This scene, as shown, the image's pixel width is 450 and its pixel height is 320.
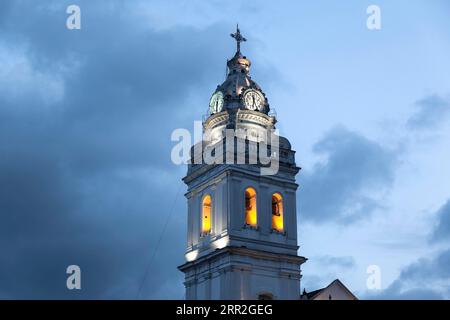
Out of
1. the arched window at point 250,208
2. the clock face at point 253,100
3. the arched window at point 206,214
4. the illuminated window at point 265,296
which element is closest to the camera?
the illuminated window at point 265,296

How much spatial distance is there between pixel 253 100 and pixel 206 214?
9479mm

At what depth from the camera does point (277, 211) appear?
54219 millimetres

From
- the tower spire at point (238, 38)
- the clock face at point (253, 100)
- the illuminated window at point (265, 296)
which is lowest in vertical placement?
the illuminated window at point (265, 296)

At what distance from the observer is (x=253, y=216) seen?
52.5m

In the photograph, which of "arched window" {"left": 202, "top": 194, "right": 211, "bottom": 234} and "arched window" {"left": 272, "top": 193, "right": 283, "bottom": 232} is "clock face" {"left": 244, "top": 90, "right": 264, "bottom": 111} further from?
"arched window" {"left": 202, "top": 194, "right": 211, "bottom": 234}

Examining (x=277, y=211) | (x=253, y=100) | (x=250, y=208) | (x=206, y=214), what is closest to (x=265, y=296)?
(x=250, y=208)

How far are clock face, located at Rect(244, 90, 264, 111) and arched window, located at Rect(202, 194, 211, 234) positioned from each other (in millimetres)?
7729

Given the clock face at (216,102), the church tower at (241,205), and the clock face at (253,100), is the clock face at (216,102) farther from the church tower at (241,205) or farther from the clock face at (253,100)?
the clock face at (253,100)

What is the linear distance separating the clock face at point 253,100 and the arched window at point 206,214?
7729mm

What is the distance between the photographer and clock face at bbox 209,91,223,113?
5697 cm

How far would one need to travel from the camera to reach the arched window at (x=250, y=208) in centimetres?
5234

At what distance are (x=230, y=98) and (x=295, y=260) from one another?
13138mm

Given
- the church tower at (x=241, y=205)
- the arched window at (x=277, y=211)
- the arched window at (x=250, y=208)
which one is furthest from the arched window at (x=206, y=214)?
the arched window at (x=277, y=211)
